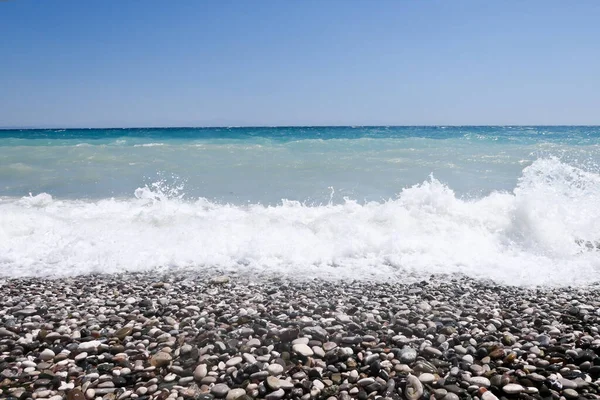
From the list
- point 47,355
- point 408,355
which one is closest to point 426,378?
point 408,355

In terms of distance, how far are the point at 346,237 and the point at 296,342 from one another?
4.03 metres

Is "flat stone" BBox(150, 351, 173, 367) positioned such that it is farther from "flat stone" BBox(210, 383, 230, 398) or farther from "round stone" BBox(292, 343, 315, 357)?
"round stone" BBox(292, 343, 315, 357)

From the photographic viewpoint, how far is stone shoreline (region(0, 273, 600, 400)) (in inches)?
125

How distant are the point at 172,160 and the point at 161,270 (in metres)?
14.2

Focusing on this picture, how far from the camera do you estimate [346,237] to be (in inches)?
301

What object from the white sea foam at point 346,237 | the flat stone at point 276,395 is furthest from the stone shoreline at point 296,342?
the white sea foam at point 346,237

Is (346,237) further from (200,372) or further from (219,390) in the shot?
(219,390)

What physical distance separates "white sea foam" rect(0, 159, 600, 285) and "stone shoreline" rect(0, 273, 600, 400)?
107cm

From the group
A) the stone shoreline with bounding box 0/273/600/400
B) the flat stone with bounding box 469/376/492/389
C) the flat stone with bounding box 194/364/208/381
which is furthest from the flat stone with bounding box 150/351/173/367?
the flat stone with bounding box 469/376/492/389

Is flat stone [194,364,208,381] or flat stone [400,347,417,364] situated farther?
flat stone [400,347,417,364]

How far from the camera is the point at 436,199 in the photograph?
9.46 meters

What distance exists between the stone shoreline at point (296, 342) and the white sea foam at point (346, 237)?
1.07 meters

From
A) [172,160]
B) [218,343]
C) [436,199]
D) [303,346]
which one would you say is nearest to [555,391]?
[303,346]

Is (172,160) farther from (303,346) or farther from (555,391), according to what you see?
(555,391)
